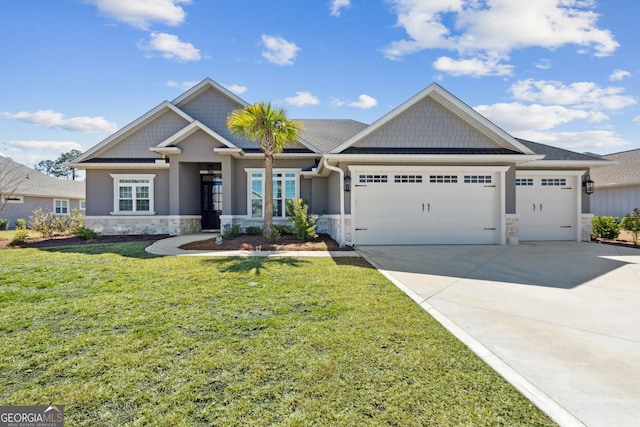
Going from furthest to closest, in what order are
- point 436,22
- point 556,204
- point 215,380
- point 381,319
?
1. point 556,204
2. point 436,22
3. point 381,319
4. point 215,380

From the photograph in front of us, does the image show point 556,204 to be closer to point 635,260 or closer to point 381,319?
point 635,260

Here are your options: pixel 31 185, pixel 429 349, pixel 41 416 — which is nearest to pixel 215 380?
pixel 41 416

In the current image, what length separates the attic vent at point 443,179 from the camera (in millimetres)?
11391

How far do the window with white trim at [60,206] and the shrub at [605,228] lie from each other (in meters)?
37.2

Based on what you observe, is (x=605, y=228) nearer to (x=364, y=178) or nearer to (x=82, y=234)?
(x=364, y=178)

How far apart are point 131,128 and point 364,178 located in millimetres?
12580

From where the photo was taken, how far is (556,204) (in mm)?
13031

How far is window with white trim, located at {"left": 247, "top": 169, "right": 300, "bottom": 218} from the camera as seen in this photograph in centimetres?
1523

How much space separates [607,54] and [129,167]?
2179 cm

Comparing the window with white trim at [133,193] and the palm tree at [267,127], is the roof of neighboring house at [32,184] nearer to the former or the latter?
the window with white trim at [133,193]

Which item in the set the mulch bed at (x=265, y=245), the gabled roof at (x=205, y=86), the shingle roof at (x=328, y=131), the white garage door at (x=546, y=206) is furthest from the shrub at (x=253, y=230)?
the white garage door at (x=546, y=206)

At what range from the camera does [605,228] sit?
1361 centimetres

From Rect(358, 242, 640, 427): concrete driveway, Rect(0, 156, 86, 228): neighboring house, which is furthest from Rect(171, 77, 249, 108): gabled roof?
Rect(0, 156, 86, 228): neighboring house

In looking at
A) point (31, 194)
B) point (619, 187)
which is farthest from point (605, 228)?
point (31, 194)
